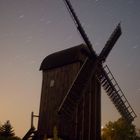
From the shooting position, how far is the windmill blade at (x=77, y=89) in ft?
57.2

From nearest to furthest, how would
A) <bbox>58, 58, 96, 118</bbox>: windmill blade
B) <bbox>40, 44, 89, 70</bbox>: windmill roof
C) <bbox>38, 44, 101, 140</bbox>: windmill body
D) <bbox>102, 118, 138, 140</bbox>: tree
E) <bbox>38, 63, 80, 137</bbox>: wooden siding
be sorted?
Result: 1. <bbox>58, 58, 96, 118</bbox>: windmill blade
2. <bbox>38, 44, 101, 140</bbox>: windmill body
3. <bbox>38, 63, 80, 137</bbox>: wooden siding
4. <bbox>40, 44, 89, 70</bbox>: windmill roof
5. <bbox>102, 118, 138, 140</bbox>: tree

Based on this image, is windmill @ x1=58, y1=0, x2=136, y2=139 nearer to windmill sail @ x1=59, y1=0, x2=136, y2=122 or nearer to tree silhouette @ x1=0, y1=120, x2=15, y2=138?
windmill sail @ x1=59, y1=0, x2=136, y2=122

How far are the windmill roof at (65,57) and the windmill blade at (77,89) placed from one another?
2.20ft

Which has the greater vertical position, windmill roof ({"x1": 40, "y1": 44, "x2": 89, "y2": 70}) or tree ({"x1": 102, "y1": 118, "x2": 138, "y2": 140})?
windmill roof ({"x1": 40, "y1": 44, "x2": 89, "y2": 70})

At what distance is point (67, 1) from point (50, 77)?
6328mm

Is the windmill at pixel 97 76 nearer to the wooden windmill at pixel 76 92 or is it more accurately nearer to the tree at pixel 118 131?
the wooden windmill at pixel 76 92

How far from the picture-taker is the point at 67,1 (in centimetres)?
1819

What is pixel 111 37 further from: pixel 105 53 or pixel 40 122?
pixel 40 122

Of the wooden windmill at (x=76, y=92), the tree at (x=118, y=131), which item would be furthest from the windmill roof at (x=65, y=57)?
the tree at (x=118, y=131)

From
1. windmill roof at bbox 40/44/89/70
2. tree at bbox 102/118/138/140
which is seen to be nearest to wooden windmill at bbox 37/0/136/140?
windmill roof at bbox 40/44/89/70

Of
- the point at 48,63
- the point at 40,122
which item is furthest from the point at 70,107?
the point at 48,63

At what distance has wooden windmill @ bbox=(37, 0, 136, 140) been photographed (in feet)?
59.3

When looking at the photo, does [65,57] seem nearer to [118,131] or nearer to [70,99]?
[70,99]

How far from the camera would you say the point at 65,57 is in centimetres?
2067
